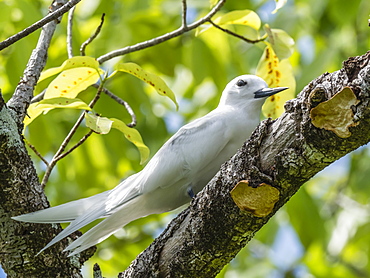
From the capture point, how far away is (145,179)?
3.79 metres

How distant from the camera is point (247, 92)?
449cm

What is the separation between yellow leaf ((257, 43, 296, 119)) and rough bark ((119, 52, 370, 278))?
132 centimetres

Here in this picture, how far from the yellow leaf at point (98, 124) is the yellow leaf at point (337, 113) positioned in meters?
1.15

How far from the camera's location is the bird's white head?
4.35m

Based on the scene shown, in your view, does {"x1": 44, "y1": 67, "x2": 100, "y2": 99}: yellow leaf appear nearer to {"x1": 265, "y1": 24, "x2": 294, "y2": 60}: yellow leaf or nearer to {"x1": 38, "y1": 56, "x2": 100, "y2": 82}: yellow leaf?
{"x1": 38, "y1": 56, "x2": 100, "y2": 82}: yellow leaf

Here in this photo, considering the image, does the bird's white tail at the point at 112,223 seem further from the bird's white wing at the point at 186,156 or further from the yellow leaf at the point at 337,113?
the yellow leaf at the point at 337,113

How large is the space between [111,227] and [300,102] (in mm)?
1723

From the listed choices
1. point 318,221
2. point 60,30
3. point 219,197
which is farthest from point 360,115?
point 60,30

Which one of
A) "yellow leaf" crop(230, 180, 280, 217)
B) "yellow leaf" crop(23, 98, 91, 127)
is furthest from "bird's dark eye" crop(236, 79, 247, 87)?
"yellow leaf" crop(230, 180, 280, 217)

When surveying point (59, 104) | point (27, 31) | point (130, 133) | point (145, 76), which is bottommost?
point (130, 133)

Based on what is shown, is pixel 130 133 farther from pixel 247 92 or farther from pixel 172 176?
pixel 247 92

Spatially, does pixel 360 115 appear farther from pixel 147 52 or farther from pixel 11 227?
pixel 147 52

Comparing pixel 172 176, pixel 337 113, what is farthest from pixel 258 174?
pixel 172 176

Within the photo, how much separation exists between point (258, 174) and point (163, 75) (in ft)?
12.3
